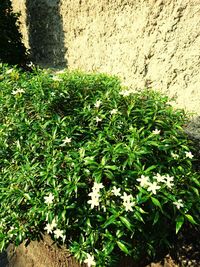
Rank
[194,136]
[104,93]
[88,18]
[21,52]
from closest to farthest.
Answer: [104,93] < [194,136] < [88,18] < [21,52]

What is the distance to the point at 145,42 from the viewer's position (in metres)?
4.38

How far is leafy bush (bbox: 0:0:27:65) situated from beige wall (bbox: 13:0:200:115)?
5.84ft

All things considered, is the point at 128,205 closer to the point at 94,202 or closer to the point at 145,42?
the point at 94,202

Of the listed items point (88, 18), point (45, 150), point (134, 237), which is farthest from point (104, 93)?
point (88, 18)

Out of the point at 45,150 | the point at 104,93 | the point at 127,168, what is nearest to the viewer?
the point at 127,168

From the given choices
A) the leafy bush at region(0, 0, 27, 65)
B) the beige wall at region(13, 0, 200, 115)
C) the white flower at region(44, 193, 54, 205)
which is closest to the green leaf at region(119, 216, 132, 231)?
the white flower at region(44, 193, 54, 205)

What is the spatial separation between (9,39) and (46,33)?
30.5 inches

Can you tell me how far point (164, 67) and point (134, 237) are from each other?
2.45 meters

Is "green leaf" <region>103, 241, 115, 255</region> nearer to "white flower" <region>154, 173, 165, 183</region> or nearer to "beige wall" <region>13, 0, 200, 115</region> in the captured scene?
"white flower" <region>154, 173, 165, 183</region>

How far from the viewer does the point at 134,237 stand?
7.96 ft

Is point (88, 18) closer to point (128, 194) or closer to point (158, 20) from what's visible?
point (158, 20)

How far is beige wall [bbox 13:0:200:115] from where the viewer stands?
392 centimetres

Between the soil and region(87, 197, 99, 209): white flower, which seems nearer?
region(87, 197, 99, 209): white flower

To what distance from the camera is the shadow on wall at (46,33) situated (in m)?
6.52
